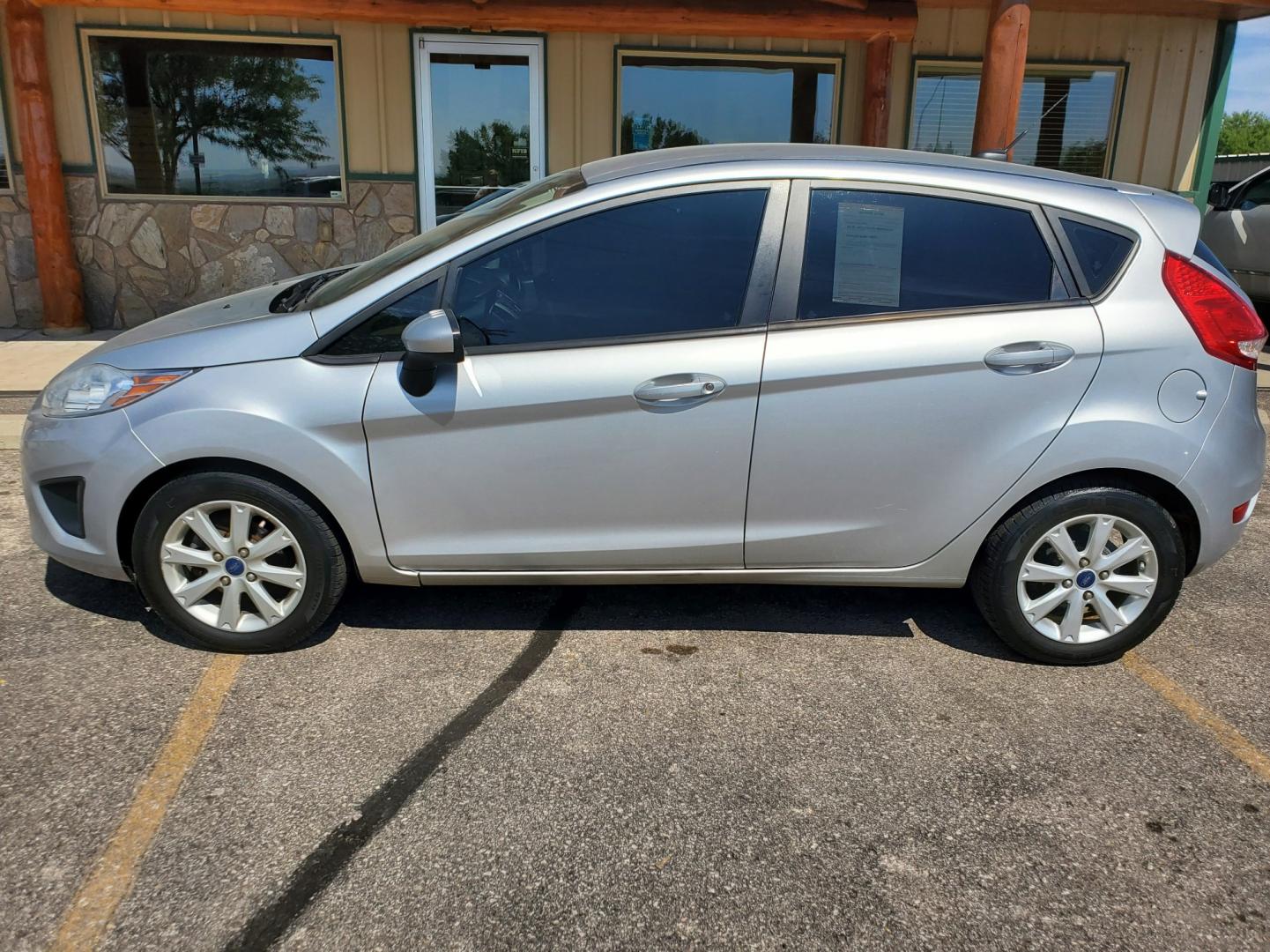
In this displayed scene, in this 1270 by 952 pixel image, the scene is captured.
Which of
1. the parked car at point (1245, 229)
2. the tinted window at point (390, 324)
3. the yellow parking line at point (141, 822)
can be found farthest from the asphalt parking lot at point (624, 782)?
the parked car at point (1245, 229)

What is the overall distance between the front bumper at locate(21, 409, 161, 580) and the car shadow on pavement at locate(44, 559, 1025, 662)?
1.41 feet

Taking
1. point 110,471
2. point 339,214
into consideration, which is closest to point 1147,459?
point 110,471

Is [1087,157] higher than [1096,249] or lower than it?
A: higher

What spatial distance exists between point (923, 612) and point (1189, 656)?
978 mm

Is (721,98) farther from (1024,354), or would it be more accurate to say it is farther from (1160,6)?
(1024,354)

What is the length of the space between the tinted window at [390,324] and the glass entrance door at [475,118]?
6292 millimetres

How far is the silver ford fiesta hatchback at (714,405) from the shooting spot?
3279 millimetres

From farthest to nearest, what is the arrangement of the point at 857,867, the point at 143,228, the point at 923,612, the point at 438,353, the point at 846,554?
the point at 143,228 → the point at 923,612 → the point at 846,554 → the point at 438,353 → the point at 857,867

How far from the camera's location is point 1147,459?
332 centimetres

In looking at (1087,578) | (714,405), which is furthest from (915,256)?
(1087,578)

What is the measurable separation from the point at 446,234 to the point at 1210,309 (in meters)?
2.71

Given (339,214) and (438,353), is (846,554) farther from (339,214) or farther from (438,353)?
(339,214)

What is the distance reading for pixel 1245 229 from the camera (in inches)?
430

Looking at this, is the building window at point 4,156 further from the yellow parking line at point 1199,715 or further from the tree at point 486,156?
the yellow parking line at point 1199,715
